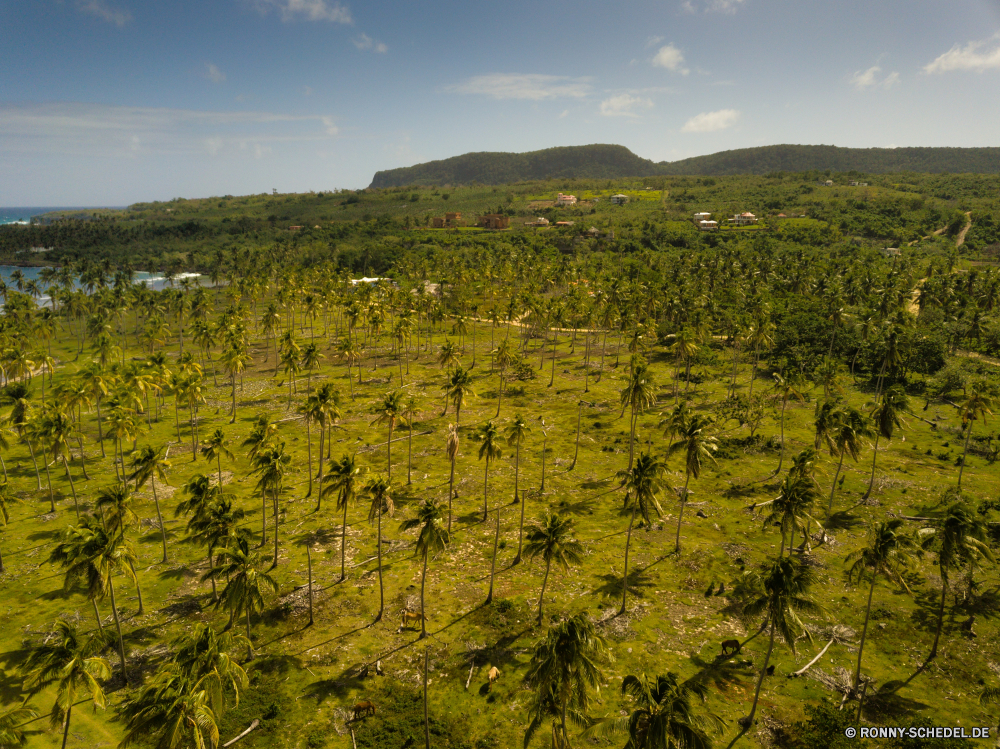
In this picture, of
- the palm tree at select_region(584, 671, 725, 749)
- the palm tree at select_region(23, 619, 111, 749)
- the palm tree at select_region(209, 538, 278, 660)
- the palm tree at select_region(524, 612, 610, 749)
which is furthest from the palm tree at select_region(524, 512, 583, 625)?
the palm tree at select_region(23, 619, 111, 749)

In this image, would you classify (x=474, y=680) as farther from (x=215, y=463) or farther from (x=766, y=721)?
(x=215, y=463)

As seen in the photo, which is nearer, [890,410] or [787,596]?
[787,596]

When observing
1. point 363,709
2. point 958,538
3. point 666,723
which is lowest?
point 363,709

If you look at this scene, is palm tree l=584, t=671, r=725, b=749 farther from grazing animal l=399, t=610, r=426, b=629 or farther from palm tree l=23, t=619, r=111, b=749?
palm tree l=23, t=619, r=111, b=749

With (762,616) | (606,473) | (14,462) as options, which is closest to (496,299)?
(606,473)

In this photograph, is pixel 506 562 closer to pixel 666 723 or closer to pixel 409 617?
pixel 409 617

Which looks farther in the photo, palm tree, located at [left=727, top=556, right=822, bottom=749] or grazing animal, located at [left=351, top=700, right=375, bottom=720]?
grazing animal, located at [left=351, top=700, right=375, bottom=720]

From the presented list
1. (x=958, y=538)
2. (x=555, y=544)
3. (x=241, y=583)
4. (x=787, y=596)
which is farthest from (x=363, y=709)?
(x=958, y=538)

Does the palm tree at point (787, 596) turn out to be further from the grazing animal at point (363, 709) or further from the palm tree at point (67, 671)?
the palm tree at point (67, 671)

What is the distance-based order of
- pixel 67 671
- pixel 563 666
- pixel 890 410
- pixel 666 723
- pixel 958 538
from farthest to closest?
pixel 890 410 → pixel 958 538 → pixel 67 671 → pixel 563 666 → pixel 666 723
